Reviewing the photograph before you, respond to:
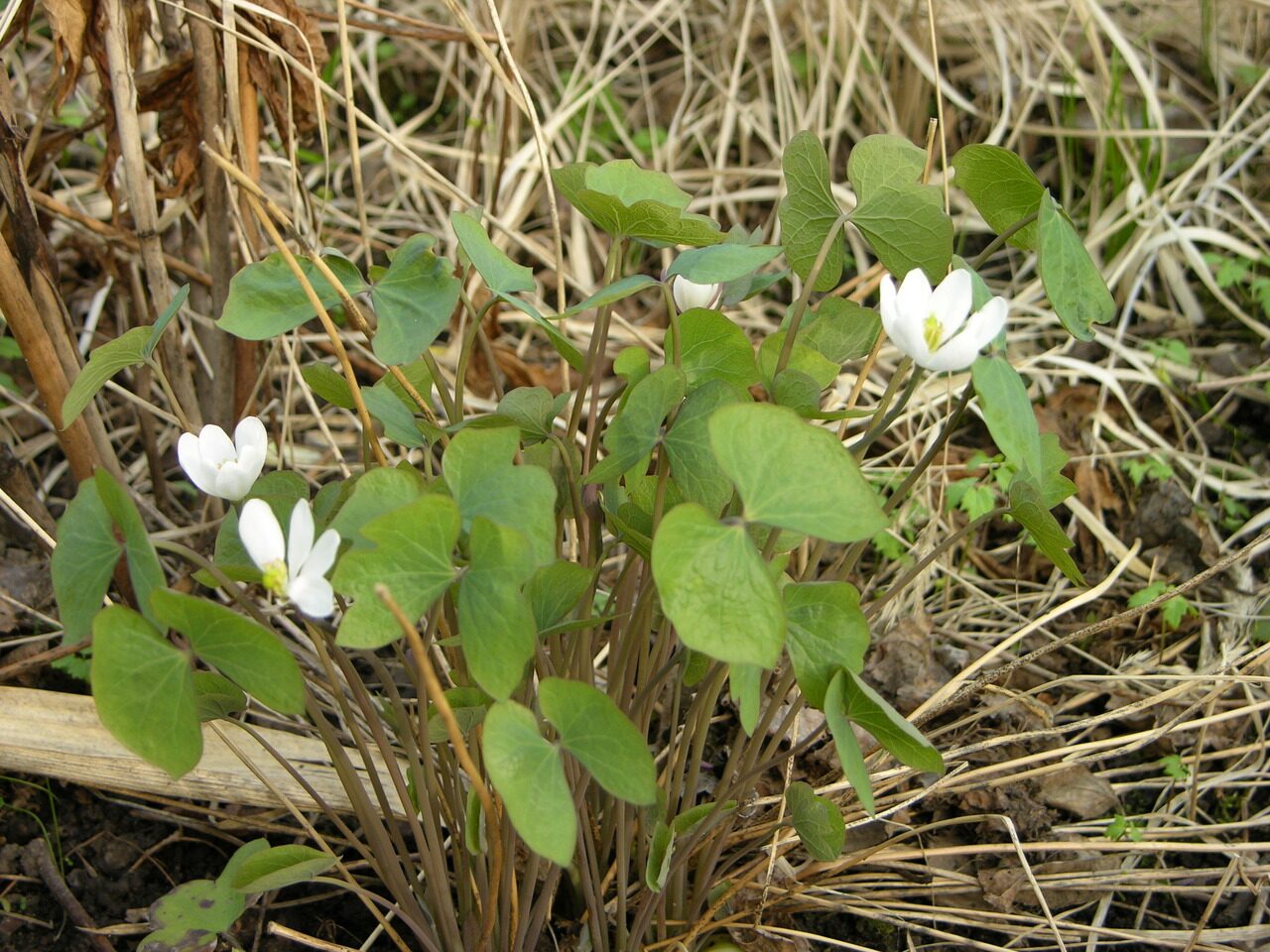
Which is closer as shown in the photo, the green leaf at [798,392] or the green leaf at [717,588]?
the green leaf at [717,588]

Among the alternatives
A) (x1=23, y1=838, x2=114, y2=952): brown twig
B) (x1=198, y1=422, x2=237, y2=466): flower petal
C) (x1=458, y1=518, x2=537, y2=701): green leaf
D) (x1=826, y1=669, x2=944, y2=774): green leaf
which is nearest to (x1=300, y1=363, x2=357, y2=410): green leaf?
(x1=198, y1=422, x2=237, y2=466): flower petal

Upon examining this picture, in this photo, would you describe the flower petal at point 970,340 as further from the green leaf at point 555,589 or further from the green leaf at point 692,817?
the green leaf at point 692,817

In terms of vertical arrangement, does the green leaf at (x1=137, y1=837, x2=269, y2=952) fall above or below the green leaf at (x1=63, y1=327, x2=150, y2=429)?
below

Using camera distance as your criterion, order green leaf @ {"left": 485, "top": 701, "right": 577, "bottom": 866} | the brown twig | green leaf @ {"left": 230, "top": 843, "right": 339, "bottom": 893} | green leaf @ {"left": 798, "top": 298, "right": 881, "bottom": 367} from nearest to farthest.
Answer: green leaf @ {"left": 485, "top": 701, "right": 577, "bottom": 866} → green leaf @ {"left": 230, "top": 843, "right": 339, "bottom": 893} → green leaf @ {"left": 798, "top": 298, "right": 881, "bottom": 367} → the brown twig

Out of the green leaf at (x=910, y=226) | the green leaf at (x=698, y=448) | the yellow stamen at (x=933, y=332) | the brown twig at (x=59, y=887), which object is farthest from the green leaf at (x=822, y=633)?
the brown twig at (x=59, y=887)

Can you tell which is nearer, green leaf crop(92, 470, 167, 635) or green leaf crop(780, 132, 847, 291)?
green leaf crop(92, 470, 167, 635)

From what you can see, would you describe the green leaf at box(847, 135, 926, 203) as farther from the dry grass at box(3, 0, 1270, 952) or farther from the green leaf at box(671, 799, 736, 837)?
the green leaf at box(671, 799, 736, 837)

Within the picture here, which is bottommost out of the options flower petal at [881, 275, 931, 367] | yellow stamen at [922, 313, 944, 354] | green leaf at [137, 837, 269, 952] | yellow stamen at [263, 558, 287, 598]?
green leaf at [137, 837, 269, 952]
